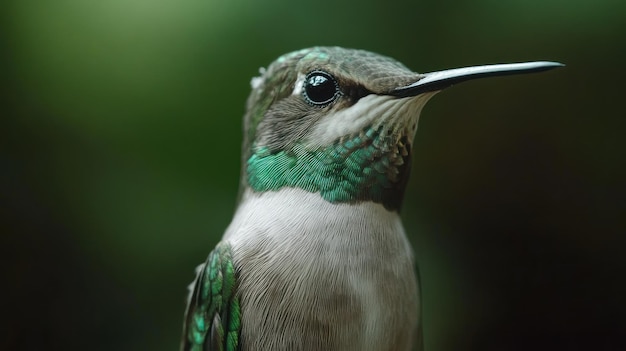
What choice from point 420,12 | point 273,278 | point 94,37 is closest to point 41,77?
point 94,37

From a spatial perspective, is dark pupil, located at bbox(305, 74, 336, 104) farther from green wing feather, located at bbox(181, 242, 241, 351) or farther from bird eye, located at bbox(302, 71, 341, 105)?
green wing feather, located at bbox(181, 242, 241, 351)

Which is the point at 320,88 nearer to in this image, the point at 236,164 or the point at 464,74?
the point at 464,74

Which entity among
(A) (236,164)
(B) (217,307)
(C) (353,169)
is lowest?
(B) (217,307)

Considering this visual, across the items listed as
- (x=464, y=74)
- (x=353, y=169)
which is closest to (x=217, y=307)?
(x=353, y=169)

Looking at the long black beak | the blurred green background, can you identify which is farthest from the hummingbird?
the blurred green background

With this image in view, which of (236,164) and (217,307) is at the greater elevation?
(236,164)

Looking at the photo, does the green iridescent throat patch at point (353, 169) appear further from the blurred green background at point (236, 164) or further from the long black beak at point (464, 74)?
the blurred green background at point (236, 164)
